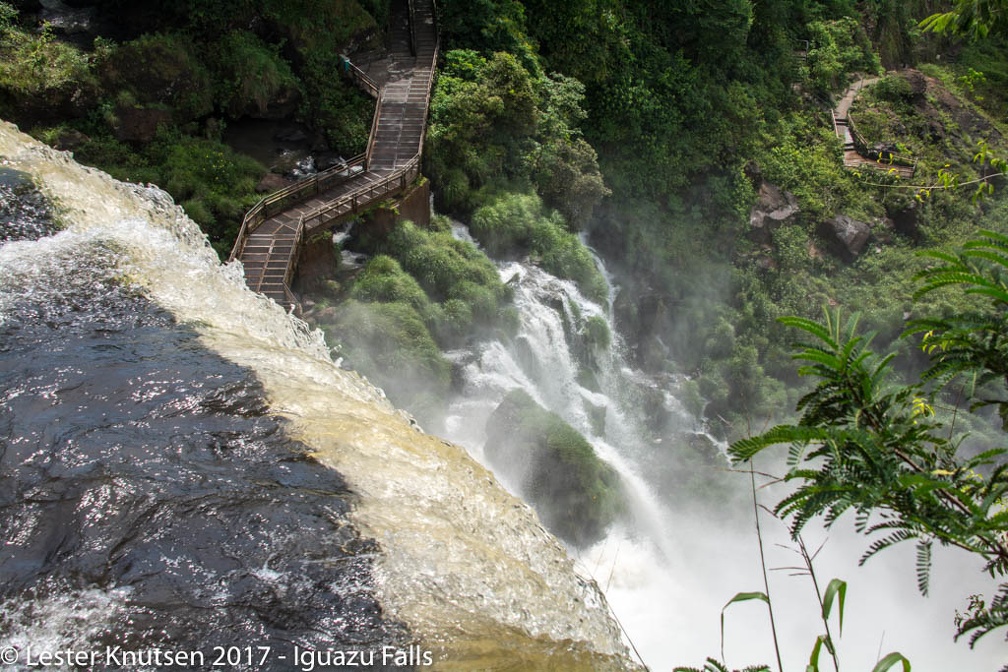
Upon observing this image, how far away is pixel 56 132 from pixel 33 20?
11.1ft

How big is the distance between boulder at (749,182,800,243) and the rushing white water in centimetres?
702

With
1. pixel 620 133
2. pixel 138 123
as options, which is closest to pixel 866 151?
pixel 620 133

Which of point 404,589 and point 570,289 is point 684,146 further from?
point 404,589

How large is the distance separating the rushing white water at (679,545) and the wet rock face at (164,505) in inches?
279

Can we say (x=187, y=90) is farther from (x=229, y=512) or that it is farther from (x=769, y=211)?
(x=769, y=211)

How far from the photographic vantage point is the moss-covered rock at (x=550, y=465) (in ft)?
42.1

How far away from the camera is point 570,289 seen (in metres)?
16.9

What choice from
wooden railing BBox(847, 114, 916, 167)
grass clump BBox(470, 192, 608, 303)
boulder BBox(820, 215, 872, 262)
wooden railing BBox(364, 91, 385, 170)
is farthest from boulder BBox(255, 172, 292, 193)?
wooden railing BBox(847, 114, 916, 167)

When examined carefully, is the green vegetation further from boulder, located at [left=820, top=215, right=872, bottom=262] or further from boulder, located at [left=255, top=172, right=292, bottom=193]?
boulder, located at [left=820, top=215, right=872, bottom=262]

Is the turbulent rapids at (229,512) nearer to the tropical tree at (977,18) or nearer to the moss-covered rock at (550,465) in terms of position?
the tropical tree at (977,18)

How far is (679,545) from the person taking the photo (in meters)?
15.4

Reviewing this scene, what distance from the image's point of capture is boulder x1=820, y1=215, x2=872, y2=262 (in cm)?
2306

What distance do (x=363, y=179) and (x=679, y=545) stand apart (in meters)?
10.1

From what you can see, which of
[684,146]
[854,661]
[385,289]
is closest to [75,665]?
[385,289]
